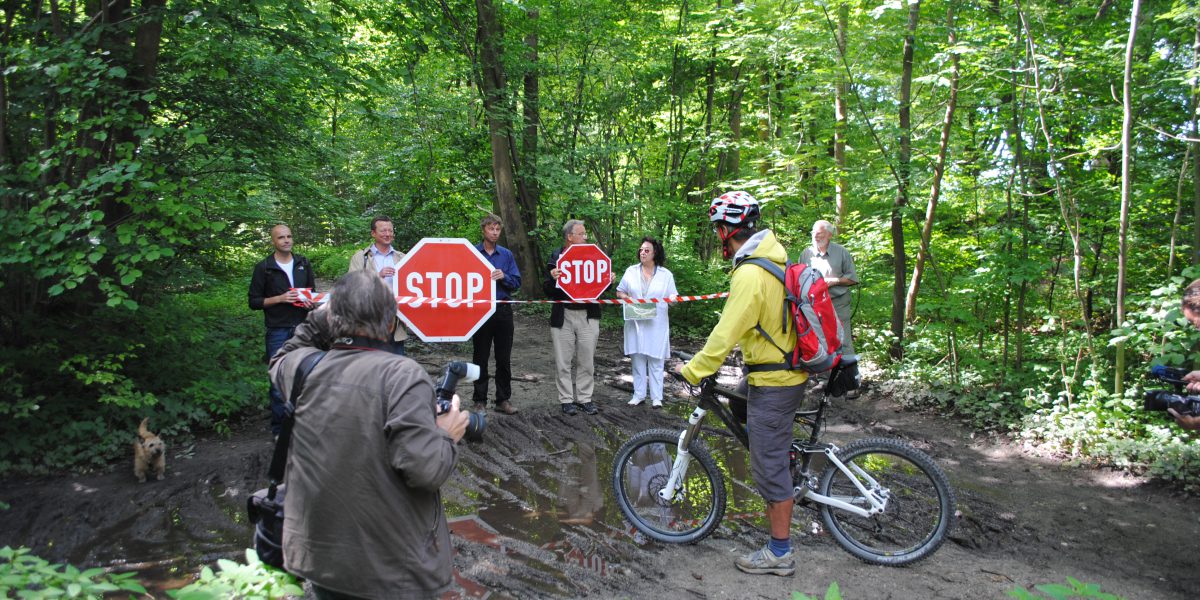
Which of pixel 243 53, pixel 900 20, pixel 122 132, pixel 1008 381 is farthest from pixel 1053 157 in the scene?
pixel 122 132

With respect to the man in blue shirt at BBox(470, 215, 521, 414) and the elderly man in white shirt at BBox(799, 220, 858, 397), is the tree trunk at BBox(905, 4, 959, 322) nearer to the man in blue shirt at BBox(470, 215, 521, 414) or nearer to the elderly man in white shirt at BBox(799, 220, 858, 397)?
the elderly man in white shirt at BBox(799, 220, 858, 397)

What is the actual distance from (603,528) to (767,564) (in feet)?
3.80

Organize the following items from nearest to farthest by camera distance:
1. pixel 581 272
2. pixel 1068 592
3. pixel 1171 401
Result: 1. pixel 1068 592
2. pixel 1171 401
3. pixel 581 272

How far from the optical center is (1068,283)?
27.6 feet

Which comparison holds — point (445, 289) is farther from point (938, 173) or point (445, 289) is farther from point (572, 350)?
point (938, 173)

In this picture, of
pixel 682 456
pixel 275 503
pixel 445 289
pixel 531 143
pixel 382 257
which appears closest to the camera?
pixel 275 503

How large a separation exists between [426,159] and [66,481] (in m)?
9.94

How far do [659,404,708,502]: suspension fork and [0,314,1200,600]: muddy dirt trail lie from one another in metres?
0.35

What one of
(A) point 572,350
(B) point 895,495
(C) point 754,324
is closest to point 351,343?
(C) point 754,324

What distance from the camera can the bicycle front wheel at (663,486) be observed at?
14.4ft

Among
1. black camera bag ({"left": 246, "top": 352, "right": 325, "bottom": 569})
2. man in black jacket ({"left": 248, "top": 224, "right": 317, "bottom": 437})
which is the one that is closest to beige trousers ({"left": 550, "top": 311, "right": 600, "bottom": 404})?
man in black jacket ({"left": 248, "top": 224, "right": 317, "bottom": 437})

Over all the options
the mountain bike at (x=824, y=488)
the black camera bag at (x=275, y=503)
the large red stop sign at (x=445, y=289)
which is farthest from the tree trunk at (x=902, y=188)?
the black camera bag at (x=275, y=503)

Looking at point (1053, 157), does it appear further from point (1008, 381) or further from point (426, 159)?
point (426, 159)

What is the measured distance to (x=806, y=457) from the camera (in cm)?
422
